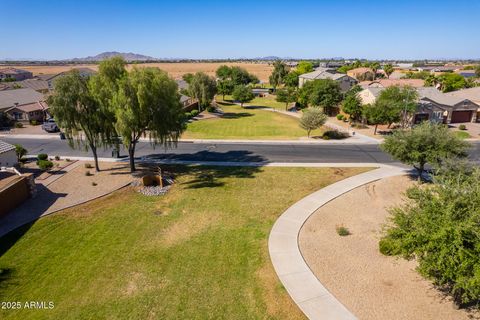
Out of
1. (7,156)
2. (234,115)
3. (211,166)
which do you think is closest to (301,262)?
(211,166)

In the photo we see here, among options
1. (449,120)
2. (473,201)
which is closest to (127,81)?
(473,201)

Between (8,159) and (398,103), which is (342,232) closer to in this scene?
(8,159)

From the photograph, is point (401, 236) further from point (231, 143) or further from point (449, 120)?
point (449, 120)

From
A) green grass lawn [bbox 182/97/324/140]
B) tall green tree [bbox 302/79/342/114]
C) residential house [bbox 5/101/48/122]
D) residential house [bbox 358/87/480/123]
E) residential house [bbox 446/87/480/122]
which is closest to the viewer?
green grass lawn [bbox 182/97/324/140]

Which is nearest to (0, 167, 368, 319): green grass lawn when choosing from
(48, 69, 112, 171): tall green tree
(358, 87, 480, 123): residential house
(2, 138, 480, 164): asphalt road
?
(48, 69, 112, 171): tall green tree

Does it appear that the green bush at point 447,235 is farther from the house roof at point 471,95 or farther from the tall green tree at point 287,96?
the tall green tree at point 287,96

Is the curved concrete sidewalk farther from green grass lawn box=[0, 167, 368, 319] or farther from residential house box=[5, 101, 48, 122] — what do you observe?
→ residential house box=[5, 101, 48, 122]
